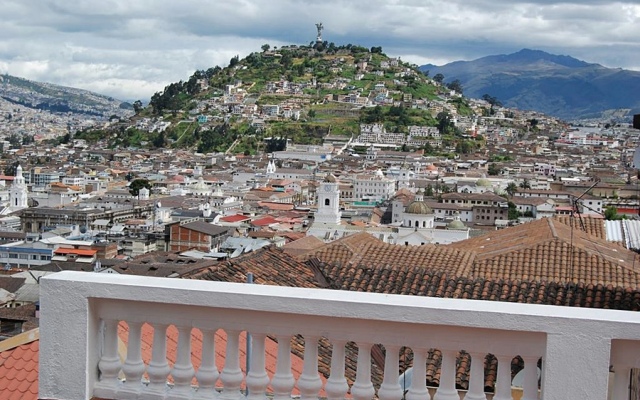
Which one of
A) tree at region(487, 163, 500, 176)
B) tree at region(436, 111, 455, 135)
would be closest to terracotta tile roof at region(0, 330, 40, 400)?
tree at region(487, 163, 500, 176)

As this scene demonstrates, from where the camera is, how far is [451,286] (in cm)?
567

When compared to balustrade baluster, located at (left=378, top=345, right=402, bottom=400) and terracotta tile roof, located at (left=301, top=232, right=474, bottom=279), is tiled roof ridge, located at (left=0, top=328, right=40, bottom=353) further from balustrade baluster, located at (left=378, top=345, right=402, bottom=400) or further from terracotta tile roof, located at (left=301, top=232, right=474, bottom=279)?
terracotta tile roof, located at (left=301, top=232, right=474, bottom=279)

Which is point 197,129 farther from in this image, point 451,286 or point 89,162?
point 451,286

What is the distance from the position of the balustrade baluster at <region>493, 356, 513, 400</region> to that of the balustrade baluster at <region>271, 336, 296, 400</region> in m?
0.57

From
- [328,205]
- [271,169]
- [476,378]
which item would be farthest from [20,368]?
[271,169]

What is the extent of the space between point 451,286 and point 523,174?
6138 centimetres

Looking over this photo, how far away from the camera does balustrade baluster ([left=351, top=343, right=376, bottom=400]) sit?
2.33m

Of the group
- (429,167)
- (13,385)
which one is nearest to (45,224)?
(429,167)

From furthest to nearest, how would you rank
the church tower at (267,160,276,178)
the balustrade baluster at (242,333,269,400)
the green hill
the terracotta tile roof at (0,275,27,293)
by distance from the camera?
the green hill < the church tower at (267,160,276,178) < the terracotta tile roof at (0,275,27,293) < the balustrade baluster at (242,333,269,400)

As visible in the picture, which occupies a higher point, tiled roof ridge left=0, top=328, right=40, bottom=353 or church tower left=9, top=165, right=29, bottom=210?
tiled roof ridge left=0, top=328, right=40, bottom=353

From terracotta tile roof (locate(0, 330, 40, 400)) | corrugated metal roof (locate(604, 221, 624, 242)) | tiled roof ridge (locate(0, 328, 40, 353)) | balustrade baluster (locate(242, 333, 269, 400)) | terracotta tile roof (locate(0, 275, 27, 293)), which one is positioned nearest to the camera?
balustrade baluster (locate(242, 333, 269, 400))

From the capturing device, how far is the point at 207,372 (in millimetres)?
2385

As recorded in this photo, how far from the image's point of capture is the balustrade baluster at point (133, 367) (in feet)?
7.98

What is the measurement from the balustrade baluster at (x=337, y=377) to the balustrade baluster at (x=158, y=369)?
18.6 inches
